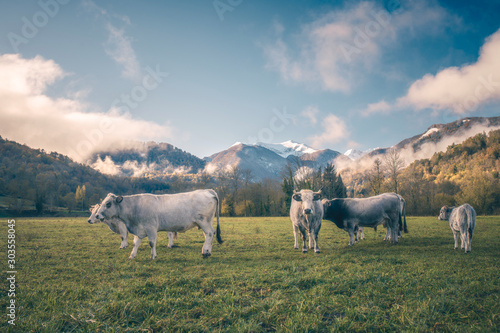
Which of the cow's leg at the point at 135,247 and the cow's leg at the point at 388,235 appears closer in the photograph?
the cow's leg at the point at 135,247

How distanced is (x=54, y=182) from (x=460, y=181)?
153 m

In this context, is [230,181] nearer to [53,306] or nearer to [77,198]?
[77,198]

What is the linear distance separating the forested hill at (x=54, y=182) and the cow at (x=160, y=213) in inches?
2671

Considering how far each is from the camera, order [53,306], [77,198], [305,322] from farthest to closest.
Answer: [77,198] < [53,306] < [305,322]

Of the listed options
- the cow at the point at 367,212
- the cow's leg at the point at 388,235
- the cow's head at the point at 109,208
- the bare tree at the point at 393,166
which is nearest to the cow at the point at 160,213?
the cow's head at the point at 109,208

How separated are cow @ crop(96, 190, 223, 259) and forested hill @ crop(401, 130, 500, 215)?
60.4m

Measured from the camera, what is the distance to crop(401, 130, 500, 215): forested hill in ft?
169

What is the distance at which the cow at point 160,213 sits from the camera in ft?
31.0

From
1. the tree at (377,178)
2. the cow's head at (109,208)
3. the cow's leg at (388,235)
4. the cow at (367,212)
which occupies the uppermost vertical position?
the tree at (377,178)

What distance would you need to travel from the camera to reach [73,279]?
6578 millimetres

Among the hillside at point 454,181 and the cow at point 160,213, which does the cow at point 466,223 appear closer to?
the cow at point 160,213

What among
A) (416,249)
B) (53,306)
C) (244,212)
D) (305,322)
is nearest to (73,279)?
(53,306)

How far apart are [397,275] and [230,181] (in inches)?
2648

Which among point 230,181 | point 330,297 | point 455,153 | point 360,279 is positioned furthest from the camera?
point 455,153
